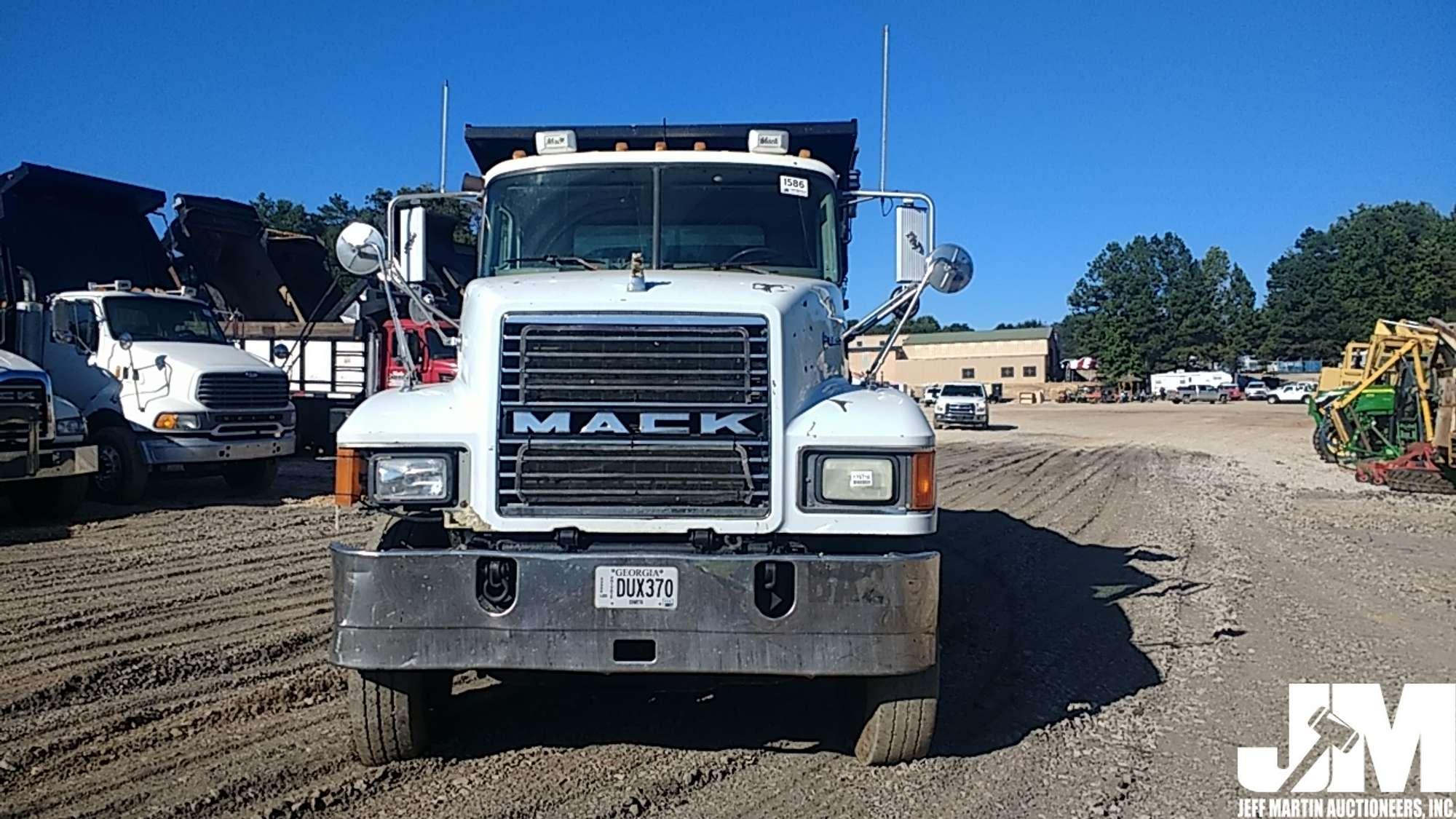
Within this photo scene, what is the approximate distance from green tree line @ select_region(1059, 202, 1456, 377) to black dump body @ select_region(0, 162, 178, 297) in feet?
278

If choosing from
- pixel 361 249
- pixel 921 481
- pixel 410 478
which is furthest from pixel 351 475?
pixel 921 481

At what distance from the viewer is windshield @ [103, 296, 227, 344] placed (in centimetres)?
1323

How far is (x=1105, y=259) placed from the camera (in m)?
105

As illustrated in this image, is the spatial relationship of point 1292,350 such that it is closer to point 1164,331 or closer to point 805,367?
point 1164,331

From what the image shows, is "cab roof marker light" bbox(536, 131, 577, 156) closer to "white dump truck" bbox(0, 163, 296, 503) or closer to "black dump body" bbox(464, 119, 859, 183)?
"black dump body" bbox(464, 119, 859, 183)

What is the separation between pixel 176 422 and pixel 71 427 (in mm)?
1636

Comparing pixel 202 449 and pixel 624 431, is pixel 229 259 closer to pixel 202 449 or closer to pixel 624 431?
pixel 202 449

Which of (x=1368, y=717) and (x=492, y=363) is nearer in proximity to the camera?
(x=492, y=363)

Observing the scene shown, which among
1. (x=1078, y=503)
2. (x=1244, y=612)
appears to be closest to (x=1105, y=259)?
(x=1078, y=503)

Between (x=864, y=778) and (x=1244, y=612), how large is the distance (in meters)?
4.36

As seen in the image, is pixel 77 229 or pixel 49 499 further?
pixel 77 229

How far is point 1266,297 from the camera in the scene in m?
105

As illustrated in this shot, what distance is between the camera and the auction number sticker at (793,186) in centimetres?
598
